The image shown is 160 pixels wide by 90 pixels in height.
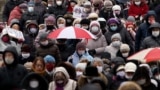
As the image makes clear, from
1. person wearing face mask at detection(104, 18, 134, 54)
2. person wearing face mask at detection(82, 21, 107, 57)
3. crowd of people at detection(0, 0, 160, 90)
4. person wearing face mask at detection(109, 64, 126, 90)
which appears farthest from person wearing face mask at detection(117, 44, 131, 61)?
person wearing face mask at detection(109, 64, 126, 90)

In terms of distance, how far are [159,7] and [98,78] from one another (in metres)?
9.77

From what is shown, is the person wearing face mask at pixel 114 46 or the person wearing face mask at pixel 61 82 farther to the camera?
the person wearing face mask at pixel 114 46

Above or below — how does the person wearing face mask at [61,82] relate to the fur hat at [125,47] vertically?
above

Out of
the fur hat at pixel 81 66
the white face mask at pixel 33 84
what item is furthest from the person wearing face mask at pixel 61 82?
the fur hat at pixel 81 66

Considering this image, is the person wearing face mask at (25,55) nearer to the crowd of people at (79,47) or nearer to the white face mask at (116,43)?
the crowd of people at (79,47)

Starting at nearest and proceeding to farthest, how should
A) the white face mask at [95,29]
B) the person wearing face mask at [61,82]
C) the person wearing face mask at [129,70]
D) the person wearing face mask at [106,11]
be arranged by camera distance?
1. the person wearing face mask at [61,82]
2. the person wearing face mask at [129,70]
3. the white face mask at [95,29]
4. the person wearing face mask at [106,11]

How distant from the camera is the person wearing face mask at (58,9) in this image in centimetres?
2312

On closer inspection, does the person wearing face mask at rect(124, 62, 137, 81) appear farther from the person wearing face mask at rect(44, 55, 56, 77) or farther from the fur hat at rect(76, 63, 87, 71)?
the person wearing face mask at rect(44, 55, 56, 77)

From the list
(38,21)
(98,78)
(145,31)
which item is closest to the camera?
(98,78)

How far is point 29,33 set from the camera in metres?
19.9

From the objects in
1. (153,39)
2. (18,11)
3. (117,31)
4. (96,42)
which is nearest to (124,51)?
(153,39)

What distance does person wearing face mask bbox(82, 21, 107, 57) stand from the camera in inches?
747

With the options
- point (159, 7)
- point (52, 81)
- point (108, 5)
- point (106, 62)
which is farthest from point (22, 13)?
point (52, 81)

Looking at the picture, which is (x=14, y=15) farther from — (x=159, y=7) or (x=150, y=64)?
(x=150, y=64)
